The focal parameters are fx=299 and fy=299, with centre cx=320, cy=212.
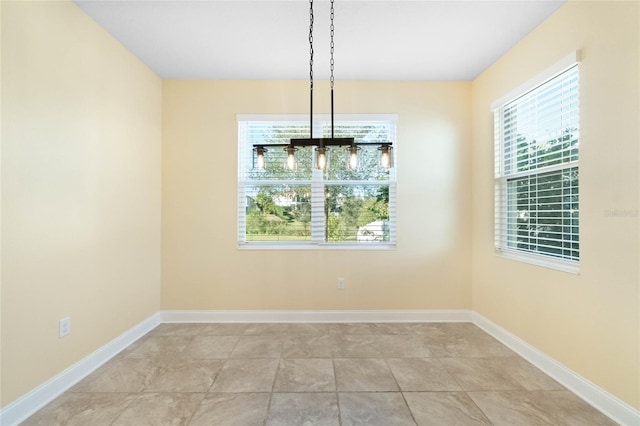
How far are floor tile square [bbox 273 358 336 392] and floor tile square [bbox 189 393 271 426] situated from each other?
0.18 metres

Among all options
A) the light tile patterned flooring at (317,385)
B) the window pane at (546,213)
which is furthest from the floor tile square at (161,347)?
the window pane at (546,213)

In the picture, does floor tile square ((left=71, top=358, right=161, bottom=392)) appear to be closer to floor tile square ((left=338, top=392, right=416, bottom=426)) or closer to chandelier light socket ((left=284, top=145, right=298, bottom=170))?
floor tile square ((left=338, top=392, right=416, bottom=426))

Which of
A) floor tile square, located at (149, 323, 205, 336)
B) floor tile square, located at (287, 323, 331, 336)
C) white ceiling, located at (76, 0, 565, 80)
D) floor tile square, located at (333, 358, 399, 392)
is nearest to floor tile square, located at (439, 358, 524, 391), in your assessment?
floor tile square, located at (333, 358, 399, 392)

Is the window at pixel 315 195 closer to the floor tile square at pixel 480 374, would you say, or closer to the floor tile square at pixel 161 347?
the floor tile square at pixel 161 347

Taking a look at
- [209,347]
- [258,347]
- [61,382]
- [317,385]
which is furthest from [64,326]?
[317,385]

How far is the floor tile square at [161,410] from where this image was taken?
183 cm

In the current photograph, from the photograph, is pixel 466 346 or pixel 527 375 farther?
pixel 466 346

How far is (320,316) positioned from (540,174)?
260 cm

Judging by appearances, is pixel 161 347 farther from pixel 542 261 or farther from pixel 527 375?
pixel 542 261

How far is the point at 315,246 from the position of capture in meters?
3.52

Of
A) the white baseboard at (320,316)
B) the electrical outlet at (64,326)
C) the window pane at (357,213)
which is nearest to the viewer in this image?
the electrical outlet at (64,326)

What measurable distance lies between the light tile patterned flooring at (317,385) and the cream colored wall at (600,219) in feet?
1.16

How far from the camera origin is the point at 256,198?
3557 mm

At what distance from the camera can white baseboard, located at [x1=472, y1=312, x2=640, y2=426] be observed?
180cm
